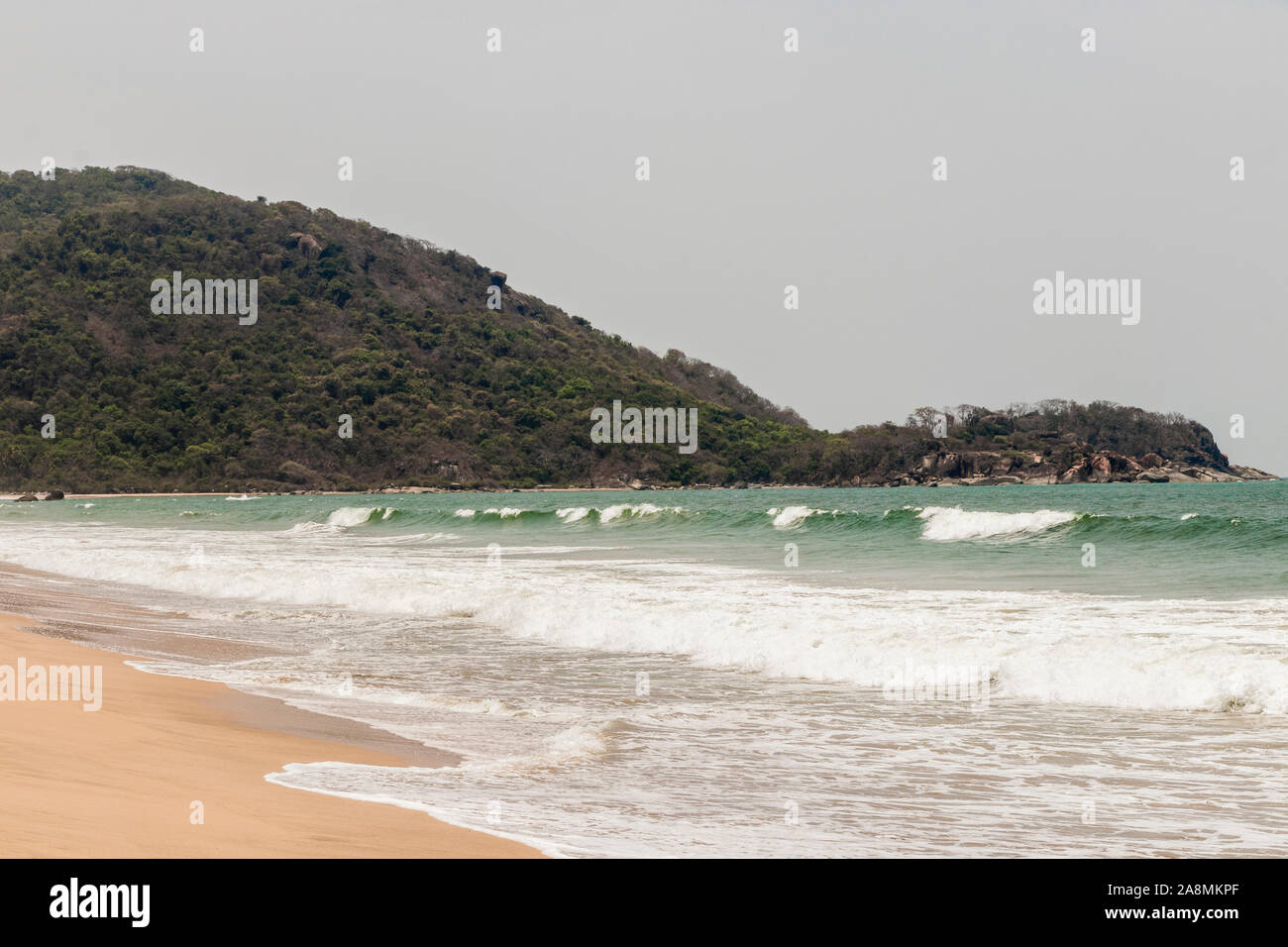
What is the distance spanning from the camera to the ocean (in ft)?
18.9

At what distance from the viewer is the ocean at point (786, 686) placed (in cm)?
575

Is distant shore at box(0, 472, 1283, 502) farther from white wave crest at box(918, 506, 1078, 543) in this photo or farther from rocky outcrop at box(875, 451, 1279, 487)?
white wave crest at box(918, 506, 1078, 543)

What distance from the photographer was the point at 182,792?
18.0 ft

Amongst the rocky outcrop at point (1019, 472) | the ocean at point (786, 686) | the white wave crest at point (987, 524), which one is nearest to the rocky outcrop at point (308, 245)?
the rocky outcrop at point (1019, 472)

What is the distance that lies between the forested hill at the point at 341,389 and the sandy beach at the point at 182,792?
98.2m

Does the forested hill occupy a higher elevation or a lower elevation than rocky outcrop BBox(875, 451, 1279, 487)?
higher

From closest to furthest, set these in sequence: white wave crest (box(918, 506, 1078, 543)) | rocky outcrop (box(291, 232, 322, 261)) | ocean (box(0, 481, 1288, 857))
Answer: ocean (box(0, 481, 1288, 857)), white wave crest (box(918, 506, 1078, 543)), rocky outcrop (box(291, 232, 322, 261))

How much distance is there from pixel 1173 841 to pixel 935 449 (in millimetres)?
123034

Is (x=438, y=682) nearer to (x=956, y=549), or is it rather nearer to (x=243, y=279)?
(x=956, y=549)

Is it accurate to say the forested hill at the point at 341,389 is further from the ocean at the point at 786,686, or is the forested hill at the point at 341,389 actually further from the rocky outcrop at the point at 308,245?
the ocean at the point at 786,686

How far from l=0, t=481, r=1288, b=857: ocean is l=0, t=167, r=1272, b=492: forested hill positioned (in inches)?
3388

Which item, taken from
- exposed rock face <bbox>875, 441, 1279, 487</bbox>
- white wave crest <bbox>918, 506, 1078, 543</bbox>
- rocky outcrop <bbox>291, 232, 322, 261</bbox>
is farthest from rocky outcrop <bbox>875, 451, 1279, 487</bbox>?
white wave crest <bbox>918, 506, 1078, 543</bbox>

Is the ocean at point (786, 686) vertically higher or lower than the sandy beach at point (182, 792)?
lower

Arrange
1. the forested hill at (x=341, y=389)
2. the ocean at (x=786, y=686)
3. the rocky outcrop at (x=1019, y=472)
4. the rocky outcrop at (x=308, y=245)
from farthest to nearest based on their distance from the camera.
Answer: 1. the rocky outcrop at (x=308, y=245)
2. the rocky outcrop at (x=1019, y=472)
3. the forested hill at (x=341, y=389)
4. the ocean at (x=786, y=686)
